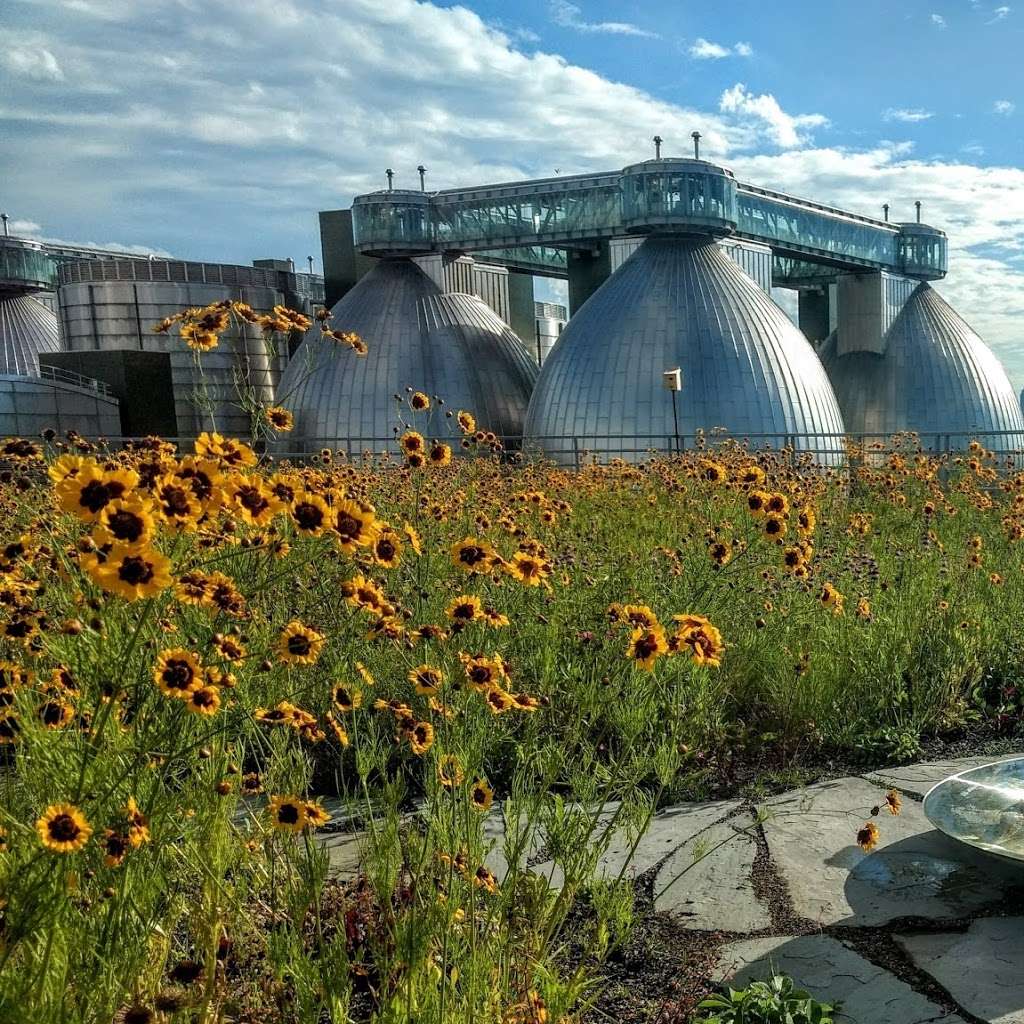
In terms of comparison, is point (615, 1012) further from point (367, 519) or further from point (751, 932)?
point (367, 519)

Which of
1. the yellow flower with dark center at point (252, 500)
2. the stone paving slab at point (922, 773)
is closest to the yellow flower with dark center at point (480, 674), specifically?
the yellow flower with dark center at point (252, 500)

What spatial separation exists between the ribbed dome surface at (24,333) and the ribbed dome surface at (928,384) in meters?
32.0

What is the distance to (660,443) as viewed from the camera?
881 inches

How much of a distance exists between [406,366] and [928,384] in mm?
17154

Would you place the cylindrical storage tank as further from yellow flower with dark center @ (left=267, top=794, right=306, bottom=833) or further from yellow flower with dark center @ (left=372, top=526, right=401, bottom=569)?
yellow flower with dark center @ (left=267, top=794, right=306, bottom=833)

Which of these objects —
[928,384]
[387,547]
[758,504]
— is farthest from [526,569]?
[928,384]

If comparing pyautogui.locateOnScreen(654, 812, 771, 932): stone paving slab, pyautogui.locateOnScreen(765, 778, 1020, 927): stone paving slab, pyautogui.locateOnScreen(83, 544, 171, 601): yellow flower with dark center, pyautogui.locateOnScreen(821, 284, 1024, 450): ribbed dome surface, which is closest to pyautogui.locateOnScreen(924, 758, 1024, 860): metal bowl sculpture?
pyautogui.locateOnScreen(765, 778, 1020, 927): stone paving slab

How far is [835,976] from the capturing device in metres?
2.57

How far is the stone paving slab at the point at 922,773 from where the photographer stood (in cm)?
393

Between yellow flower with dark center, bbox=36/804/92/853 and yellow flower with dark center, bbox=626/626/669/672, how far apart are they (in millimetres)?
1295

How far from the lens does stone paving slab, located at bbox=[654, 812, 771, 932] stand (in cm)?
290

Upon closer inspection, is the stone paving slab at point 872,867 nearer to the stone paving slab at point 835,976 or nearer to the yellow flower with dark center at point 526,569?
the stone paving slab at point 835,976

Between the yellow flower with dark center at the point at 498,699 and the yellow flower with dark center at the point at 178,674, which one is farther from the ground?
the yellow flower with dark center at the point at 178,674

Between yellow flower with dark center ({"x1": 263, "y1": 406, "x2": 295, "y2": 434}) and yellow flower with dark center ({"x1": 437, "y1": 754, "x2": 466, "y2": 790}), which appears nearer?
yellow flower with dark center ({"x1": 437, "y1": 754, "x2": 466, "y2": 790})
